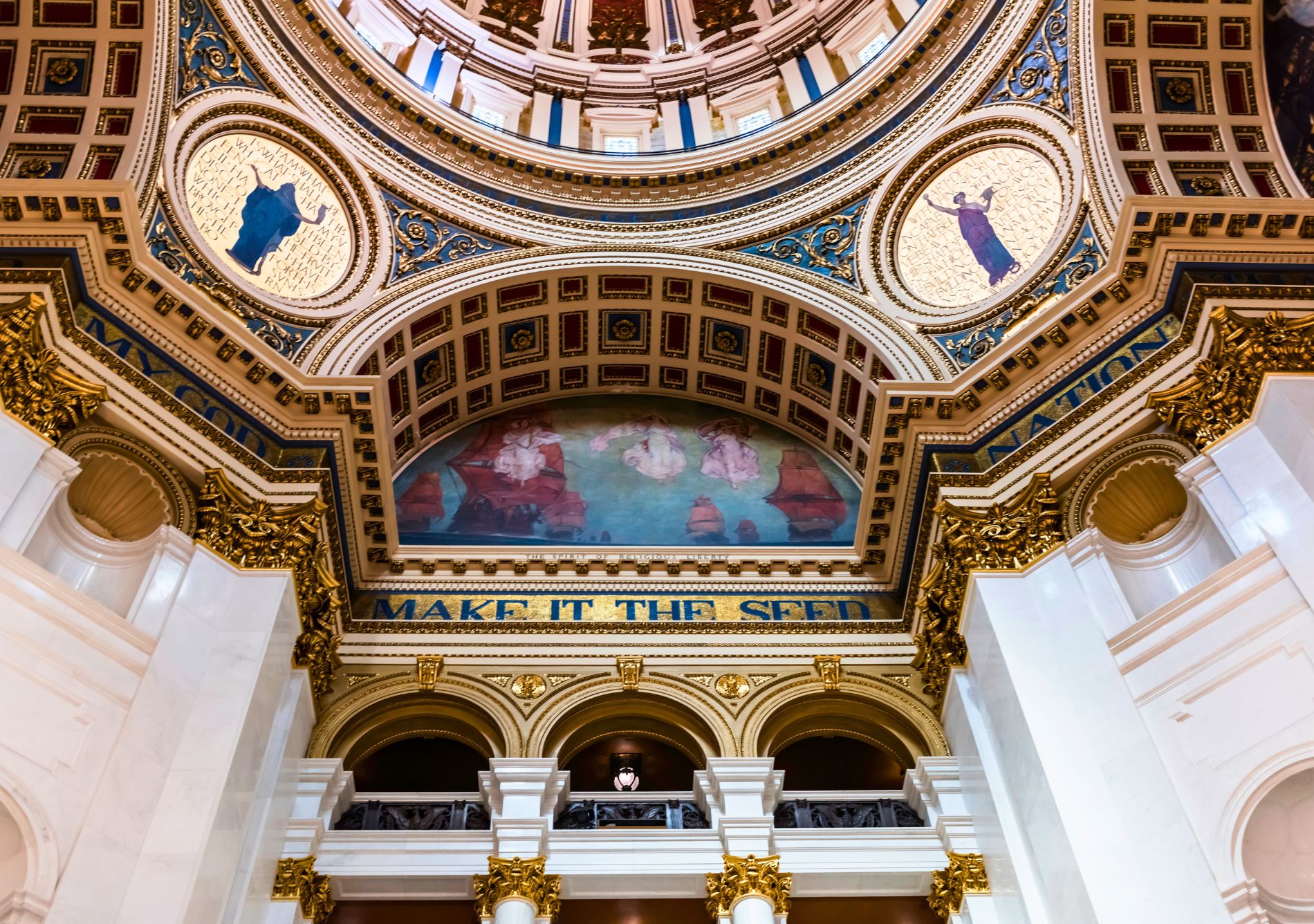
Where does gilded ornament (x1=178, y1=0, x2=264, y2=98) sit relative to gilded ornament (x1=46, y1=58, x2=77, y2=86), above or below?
above

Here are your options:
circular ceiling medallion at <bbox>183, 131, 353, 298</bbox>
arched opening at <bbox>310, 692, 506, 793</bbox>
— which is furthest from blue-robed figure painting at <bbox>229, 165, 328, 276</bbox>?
arched opening at <bbox>310, 692, 506, 793</bbox>

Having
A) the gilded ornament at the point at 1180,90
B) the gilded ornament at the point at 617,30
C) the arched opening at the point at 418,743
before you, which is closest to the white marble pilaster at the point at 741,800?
the arched opening at the point at 418,743

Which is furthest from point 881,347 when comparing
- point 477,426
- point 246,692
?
point 246,692

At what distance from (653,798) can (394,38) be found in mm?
13403

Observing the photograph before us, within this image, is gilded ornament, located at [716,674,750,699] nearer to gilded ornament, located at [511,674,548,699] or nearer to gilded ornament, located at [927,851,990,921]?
gilded ornament, located at [511,674,548,699]

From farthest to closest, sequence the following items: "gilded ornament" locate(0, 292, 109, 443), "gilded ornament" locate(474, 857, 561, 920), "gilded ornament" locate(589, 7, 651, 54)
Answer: "gilded ornament" locate(589, 7, 651, 54)
"gilded ornament" locate(474, 857, 561, 920)
"gilded ornament" locate(0, 292, 109, 443)

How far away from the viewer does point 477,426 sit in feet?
58.3

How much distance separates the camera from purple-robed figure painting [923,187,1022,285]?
1545cm

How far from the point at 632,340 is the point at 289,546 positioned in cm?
774

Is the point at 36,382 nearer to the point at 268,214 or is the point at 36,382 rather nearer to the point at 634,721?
the point at 268,214

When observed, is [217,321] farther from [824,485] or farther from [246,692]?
[824,485]

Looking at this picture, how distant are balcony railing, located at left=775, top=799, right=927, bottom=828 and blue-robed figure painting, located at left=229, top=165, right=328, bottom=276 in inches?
351

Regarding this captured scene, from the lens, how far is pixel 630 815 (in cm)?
1223

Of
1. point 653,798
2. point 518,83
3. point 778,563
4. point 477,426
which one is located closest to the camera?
point 653,798
